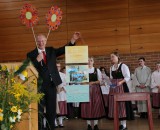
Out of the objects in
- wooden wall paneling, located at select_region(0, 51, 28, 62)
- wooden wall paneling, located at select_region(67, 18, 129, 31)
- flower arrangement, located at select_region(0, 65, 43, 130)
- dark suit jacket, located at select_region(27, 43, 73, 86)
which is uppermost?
wooden wall paneling, located at select_region(67, 18, 129, 31)

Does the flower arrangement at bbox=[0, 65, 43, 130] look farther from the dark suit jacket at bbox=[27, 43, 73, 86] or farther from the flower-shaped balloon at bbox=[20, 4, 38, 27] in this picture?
the flower-shaped balloon at bbox=[20, 4, 38, 27]

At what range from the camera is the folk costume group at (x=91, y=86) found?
146 inches

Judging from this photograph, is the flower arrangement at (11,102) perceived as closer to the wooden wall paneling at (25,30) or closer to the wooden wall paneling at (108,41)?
the wooden wall paneling at (108,41)

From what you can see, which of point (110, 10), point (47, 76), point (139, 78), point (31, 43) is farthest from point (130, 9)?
point (47, 76)

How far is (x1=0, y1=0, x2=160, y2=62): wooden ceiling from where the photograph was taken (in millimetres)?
7633

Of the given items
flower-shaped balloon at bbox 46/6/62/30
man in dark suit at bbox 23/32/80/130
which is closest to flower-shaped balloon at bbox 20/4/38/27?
flower-shaped balloon at bbox 46/6/62/30

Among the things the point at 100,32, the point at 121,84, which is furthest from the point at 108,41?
the point at 121,84

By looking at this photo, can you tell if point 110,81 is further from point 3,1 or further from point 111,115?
point 3,1

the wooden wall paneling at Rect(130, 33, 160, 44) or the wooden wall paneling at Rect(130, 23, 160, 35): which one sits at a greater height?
the wooden wall paneling at Rect(130, 23, 160, 35)

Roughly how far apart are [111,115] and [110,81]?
23.4 inches

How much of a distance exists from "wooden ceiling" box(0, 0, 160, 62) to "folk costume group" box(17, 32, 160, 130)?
896mm

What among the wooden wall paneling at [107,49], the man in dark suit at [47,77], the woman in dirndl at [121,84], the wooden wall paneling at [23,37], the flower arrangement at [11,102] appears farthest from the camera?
the wooden wall paneling at [23,37]

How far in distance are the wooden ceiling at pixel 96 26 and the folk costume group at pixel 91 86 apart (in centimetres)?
90

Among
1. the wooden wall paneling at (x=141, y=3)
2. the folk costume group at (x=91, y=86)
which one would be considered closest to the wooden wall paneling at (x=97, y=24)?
the wooden wall paneling at (x=141, y=3)
